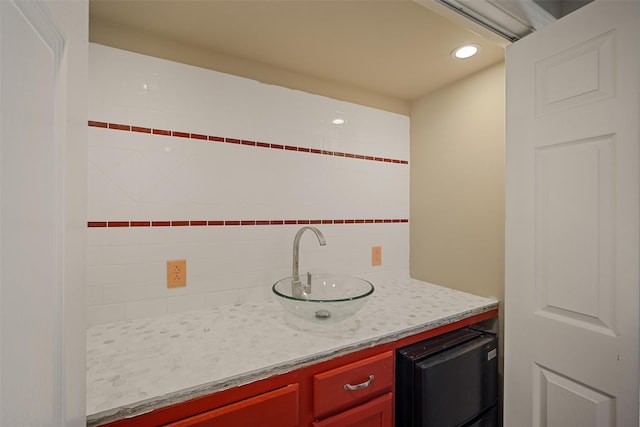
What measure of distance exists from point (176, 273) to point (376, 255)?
3.76 feet

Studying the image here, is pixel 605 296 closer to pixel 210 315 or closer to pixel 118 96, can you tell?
pixel 210 315

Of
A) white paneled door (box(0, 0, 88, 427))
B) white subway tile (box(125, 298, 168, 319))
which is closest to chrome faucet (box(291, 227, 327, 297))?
white subway tile (box(125, 298, 168, 319))

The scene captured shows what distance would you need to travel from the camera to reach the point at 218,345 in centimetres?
104

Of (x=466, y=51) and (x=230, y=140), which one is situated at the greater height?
(x=466, y=51)

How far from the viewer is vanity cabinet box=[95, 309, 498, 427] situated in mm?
807

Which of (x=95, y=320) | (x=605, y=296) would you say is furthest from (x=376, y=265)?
(x=95, y=320)

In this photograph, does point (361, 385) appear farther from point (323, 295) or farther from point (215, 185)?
point (215, 185)

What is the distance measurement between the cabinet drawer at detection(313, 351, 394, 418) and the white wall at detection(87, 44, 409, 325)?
643 millimetres

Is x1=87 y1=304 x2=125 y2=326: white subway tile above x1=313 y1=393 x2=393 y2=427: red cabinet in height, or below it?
above

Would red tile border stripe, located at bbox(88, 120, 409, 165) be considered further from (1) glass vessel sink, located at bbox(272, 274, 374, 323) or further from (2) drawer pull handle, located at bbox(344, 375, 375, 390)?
(2) drawer pull handle, located at bbox(344, 375, 375, 390)

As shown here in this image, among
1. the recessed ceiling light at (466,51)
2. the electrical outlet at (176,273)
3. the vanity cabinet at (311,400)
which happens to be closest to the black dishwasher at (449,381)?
the vanity cabinet at (311,400)

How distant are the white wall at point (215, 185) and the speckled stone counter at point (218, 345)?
161mm

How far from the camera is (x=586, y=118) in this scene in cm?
95

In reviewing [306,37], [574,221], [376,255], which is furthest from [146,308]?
[574,221]
